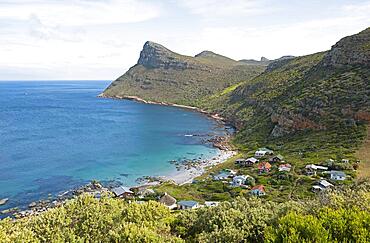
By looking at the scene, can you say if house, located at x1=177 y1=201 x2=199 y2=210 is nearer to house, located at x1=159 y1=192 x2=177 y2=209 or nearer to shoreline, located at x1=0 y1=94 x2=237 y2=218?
house, located at x1=159 y1=192 x2=177 y2=209

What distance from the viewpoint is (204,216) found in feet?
77.7

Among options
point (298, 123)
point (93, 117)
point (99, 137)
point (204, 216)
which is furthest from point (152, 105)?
point (204, 216)

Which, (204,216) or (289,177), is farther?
(289,177)

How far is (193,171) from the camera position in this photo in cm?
6600

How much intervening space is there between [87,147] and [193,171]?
106 feet

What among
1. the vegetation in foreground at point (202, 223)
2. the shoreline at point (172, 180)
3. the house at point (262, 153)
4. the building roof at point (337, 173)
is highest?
the vegetation in foreground at point (202, 223)

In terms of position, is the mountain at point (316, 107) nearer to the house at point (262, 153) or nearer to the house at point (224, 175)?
the house at point (262, 153)

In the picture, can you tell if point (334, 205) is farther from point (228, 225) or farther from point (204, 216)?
point (204, 216)

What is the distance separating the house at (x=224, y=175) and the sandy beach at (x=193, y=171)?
190 inches

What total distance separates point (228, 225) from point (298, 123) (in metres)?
59.1

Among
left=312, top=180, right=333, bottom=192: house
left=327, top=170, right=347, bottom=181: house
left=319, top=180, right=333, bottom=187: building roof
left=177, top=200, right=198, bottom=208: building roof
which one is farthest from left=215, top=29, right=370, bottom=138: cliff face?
left=177, top=200, right=198, bottom=208: building roof

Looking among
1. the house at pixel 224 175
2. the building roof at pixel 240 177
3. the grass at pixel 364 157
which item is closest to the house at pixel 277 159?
the house at pixel 224 175

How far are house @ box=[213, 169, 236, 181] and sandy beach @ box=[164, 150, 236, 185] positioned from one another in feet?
15.9

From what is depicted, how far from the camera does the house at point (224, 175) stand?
57487mm
